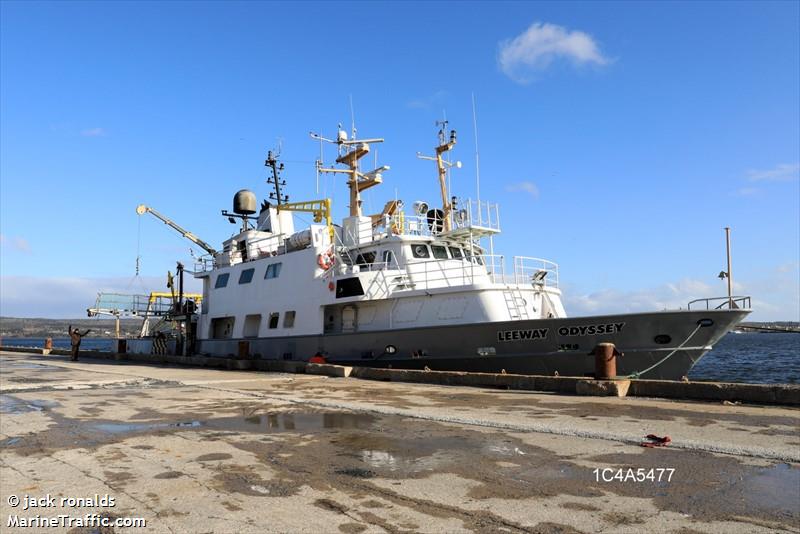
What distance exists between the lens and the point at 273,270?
70.2 feet

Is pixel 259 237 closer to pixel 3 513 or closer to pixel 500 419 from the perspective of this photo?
pixel 500 419

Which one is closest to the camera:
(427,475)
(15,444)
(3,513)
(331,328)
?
(3,513)

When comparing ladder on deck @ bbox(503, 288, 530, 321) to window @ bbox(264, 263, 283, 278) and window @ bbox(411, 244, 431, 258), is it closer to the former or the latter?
window @ bbox(411, 244, 431, 258)

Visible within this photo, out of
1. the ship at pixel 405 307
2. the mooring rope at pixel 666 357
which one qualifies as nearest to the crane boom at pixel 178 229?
the ship at pixel 405 307

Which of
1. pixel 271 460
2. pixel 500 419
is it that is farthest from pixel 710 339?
pixel 271 460

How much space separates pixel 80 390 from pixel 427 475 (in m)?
10.7

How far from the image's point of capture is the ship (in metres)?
13.8

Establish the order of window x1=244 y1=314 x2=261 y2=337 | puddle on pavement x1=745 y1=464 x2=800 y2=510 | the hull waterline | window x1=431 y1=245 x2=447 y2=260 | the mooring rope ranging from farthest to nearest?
window x1=244 y1=314 x2=261 y2=337 < window x1=431 y1=245 x2=447 y2=260 < the hull waterline < the mooring rope < puddle on pavement x1=745 y1=464 x2=800 y2=510

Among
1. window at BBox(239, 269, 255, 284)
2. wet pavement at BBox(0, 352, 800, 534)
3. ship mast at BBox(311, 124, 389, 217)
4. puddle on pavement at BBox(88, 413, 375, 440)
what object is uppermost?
ship mast at BBox(311, 124, 389, 217)

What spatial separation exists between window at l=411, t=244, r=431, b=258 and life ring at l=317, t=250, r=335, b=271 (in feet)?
9.03

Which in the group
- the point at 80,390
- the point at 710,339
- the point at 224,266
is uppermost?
the point at 224,266

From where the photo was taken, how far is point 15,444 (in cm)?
684

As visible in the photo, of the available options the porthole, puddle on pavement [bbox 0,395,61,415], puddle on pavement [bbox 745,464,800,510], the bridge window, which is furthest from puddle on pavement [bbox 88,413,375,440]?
the bridge window

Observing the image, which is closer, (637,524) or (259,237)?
(637,524)
